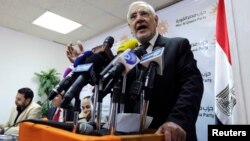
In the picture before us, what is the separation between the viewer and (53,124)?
0.61 m

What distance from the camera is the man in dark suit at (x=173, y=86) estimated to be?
737mm

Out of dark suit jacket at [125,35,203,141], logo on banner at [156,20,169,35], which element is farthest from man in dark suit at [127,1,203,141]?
logo on banner at [156,20,169,35]

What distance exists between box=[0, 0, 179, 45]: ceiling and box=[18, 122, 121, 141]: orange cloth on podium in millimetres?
2507

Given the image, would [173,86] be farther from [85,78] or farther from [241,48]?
[85,78]

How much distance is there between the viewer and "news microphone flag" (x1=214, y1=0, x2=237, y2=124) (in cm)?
156

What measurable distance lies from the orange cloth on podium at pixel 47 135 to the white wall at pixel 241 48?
62 centimetres

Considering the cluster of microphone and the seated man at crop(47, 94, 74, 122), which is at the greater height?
the cluster of microphone

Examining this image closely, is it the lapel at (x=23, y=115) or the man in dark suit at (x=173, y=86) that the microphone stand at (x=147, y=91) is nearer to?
the man in dark suit at (x=173, y=86)

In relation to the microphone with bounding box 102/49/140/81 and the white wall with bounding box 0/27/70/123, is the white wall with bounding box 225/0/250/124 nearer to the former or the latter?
the microphone with bounding box 102/49/140/81

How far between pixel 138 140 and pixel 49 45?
14.3 ft

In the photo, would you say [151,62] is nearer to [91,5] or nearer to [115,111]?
[115,111]

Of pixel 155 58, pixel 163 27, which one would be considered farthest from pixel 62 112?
pixel 163 27

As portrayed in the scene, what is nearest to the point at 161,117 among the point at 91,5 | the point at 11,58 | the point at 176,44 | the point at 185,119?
the point at 185,119

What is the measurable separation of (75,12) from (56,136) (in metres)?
3.00
